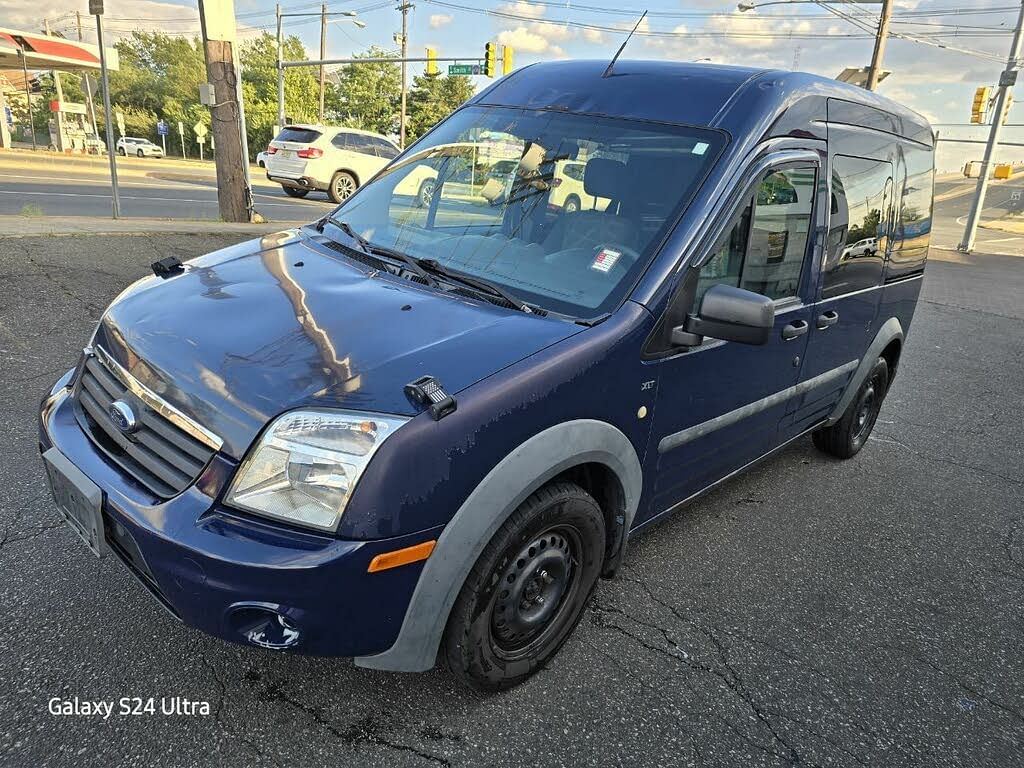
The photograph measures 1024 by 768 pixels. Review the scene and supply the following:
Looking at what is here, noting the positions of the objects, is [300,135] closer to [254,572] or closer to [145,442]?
[145,442]

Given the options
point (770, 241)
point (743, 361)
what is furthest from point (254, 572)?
point (770, 241)

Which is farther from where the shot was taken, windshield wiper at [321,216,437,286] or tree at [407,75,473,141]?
tree at [407,75,473,141]

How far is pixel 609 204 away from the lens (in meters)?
2.65

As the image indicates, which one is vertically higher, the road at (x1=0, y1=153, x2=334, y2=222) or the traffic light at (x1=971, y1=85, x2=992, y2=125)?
the traffic light at (x1=971, y1=85, x2=992, y2=125)

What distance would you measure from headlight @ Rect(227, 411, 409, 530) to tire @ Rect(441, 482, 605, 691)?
486mm

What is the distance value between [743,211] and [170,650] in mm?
2577

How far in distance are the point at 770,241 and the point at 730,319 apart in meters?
0.76

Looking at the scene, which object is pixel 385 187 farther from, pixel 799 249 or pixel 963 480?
pixel 963 480

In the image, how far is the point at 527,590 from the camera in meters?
2.27

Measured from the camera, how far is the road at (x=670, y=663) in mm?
2084

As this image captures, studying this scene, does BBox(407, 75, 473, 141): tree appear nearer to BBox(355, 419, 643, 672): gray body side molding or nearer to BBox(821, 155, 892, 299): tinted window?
BBox(821, 155, 892, 299): tinted window

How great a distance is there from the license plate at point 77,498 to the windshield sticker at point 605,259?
1734mm

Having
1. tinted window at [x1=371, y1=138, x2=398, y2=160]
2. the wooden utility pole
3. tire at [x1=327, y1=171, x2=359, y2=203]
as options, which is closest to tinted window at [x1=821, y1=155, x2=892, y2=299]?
the wooden utility pole

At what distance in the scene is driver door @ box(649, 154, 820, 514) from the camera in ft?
8.43
